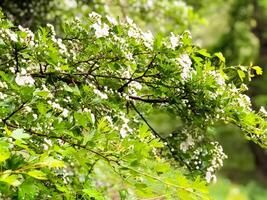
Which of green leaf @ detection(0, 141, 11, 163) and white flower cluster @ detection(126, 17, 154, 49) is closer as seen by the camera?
green leaf @ detection(0, 141, 11, 163)

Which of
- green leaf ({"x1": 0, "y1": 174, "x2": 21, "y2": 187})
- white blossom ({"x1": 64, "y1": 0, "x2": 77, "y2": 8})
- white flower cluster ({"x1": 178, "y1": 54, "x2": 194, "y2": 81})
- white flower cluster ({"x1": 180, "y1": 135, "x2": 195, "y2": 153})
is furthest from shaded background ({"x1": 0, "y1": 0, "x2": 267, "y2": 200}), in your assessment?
green leaf ({"x1": 0, "y1": 174, "x2": 21, "y2": 187})

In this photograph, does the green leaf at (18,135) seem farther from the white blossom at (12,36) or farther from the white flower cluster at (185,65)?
the white flower cluster at (185,65)

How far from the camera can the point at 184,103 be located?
299cm

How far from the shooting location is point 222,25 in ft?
56.3

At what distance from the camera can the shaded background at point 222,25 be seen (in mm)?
5717

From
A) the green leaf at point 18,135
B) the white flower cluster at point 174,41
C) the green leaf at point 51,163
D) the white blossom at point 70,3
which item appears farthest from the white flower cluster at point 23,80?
the white blossom at point 70,3

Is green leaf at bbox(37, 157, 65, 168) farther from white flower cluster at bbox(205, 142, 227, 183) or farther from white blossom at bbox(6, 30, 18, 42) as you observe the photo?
white flower cluster at bbox(205, 142, 227, 183)

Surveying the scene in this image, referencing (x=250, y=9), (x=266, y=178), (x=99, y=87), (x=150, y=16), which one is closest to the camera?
(x=99, y=87)

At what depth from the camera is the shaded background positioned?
18.8 feet

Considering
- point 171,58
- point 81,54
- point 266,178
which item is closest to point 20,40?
point 81,54

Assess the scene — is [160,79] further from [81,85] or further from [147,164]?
[147,164]

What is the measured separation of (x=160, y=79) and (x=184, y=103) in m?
0.23

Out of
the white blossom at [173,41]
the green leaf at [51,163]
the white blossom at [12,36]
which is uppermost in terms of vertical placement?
the white blossom at [173,41]

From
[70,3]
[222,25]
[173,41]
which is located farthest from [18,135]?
[222,25]
